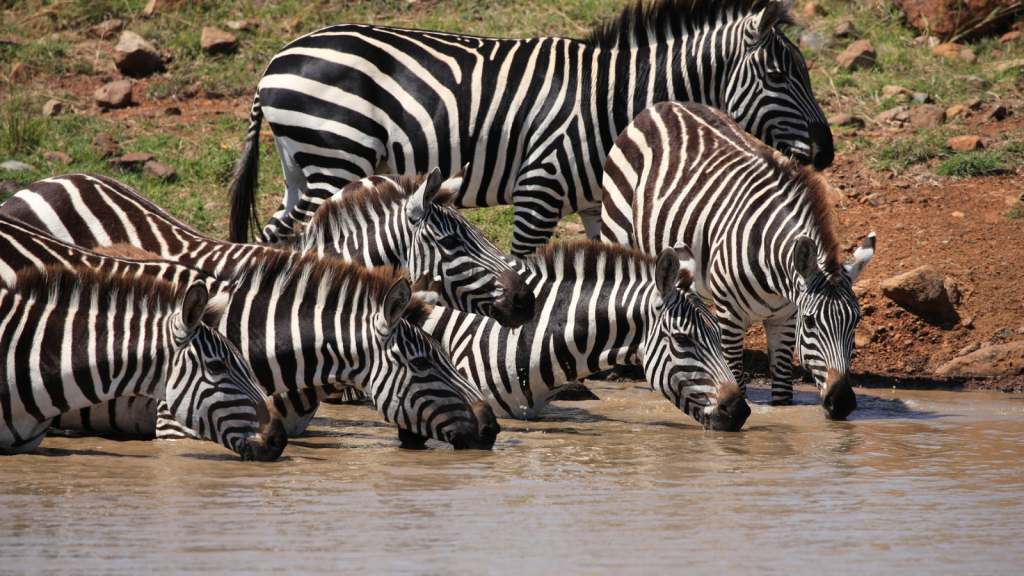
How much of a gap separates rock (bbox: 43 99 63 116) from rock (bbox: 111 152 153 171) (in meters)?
1.90

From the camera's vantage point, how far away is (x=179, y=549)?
4035mm

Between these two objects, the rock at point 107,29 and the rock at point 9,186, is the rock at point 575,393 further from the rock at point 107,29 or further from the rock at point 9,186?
the rock at point 107,29

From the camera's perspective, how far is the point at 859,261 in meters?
7.56

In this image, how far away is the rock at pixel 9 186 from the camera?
1091 cm

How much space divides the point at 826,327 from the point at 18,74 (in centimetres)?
1132

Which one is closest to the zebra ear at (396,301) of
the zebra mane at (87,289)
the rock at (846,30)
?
the zebra mane at (87,289)

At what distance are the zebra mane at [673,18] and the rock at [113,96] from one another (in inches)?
273

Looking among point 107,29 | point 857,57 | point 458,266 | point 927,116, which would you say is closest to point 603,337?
point 458,266

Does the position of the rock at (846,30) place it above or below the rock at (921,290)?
above

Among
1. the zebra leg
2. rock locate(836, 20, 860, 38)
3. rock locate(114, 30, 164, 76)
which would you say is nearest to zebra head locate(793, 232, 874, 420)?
the zebra leg

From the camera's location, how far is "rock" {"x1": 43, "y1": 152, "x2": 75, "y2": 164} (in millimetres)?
11922

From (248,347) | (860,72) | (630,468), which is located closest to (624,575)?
(630,468)

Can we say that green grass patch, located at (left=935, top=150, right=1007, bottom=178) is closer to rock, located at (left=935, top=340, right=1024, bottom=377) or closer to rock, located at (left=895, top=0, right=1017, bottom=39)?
rock, located at (left=895, top=0, right=1017, bottom=39)

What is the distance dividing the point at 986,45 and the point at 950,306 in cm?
598
